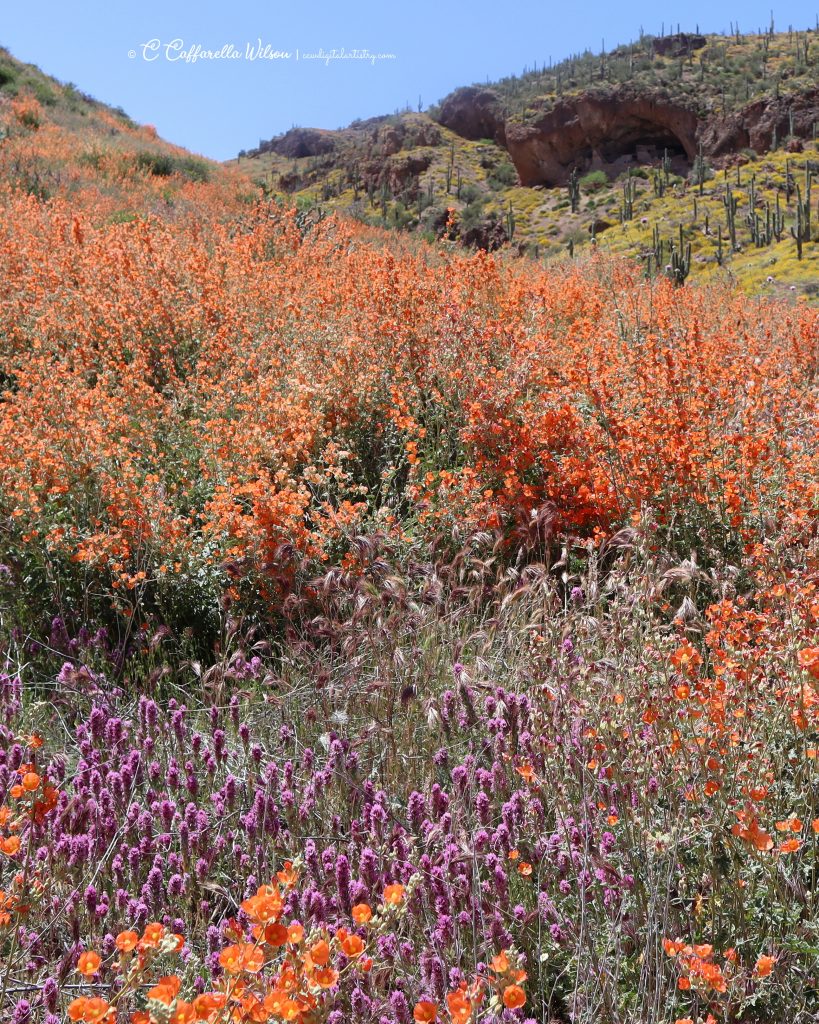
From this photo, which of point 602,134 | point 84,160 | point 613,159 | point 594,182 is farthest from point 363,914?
point 602,134

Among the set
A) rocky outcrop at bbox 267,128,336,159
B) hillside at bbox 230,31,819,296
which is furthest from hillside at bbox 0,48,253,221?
rocky outcrop at bbox 267,128,336,159

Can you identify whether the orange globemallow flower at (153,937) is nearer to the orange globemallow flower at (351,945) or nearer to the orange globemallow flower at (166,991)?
the orange globemallow flower at (166,991)

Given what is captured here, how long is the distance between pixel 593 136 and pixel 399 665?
116 feet

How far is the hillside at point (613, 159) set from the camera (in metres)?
22.1

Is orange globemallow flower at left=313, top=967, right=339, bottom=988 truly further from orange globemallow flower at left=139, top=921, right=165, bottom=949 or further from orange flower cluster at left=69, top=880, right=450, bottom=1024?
orange globemallow flower at left=139, top=921, right=165, bottom=949

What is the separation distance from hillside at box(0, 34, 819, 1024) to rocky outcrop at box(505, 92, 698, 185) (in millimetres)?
29669

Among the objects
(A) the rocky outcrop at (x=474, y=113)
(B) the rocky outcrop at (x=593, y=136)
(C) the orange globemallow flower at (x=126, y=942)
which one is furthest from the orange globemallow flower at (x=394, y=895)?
(A) the rocky outcrop at (x=474, y=113)

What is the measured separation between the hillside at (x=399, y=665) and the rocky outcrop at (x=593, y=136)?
29669mm

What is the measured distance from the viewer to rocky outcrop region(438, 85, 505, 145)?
36844mm

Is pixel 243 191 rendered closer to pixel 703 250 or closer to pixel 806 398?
pixel 703 250

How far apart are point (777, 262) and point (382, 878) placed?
60.7ft

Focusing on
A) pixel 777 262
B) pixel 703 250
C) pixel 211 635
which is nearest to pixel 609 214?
pixel 703 250

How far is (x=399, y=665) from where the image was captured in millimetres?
2635

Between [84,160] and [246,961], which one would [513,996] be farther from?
[84,160]
